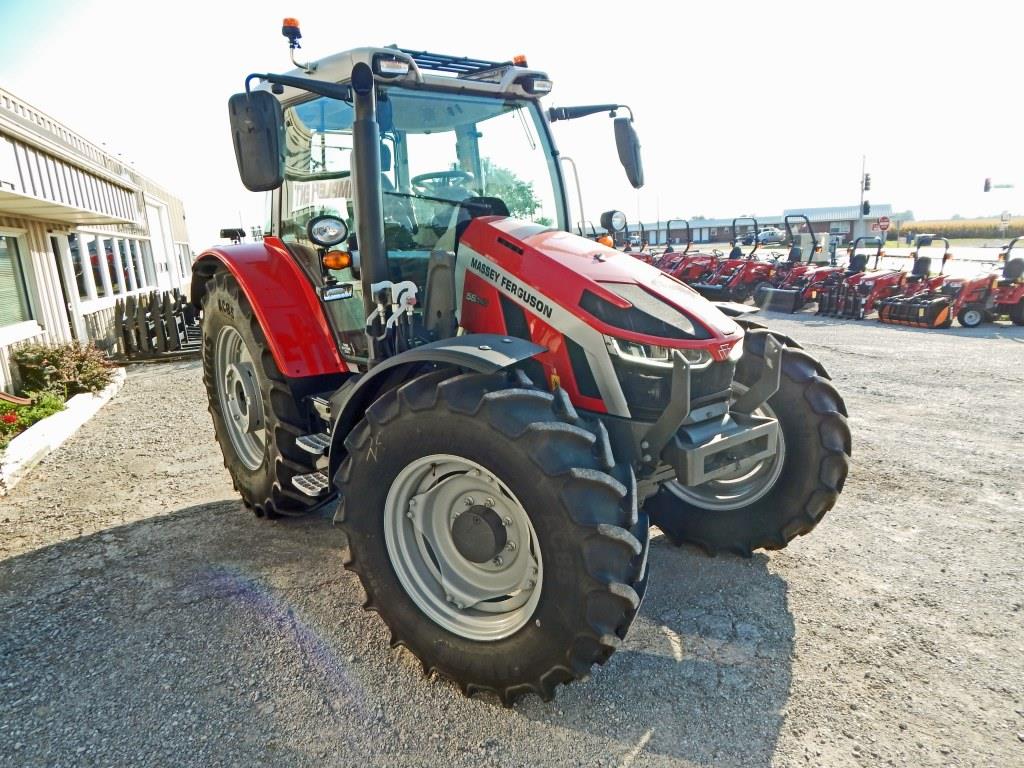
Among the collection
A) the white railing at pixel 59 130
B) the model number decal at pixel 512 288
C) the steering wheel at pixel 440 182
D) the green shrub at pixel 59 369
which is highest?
the white railing at pixel 59 130

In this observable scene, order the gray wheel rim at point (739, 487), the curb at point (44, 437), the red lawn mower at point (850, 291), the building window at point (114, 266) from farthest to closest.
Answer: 1. the building window at point (114, 266)
2. the red lawn mower at point (850, 291)
3. the curb at point (44, 437)
4. the gray wheel rim at point (739, 487)

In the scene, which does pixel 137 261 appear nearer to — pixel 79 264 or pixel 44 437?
pixel 79 264

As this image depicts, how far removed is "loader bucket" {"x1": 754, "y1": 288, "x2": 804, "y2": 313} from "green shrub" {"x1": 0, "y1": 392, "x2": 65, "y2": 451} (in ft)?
45.2

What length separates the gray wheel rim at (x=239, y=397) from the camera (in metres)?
4.30

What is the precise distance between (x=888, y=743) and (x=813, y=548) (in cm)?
154

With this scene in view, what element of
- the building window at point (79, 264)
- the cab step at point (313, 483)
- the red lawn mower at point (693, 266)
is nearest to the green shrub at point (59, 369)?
the building window at point (79, 264)

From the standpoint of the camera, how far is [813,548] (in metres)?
3.78

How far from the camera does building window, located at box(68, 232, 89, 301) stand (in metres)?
11.6

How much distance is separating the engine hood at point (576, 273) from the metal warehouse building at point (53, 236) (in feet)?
17.7

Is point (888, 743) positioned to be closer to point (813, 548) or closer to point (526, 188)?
point (813, 548)

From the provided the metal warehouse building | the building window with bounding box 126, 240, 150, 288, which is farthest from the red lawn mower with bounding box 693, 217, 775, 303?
the building window with bounding box 126, 240, 150, 288

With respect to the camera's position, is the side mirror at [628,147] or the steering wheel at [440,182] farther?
the side mirror at [628,147]

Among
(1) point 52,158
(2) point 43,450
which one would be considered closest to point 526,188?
(2) point 43,450

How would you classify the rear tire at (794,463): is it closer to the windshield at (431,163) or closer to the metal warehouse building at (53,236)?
the windshield at (431,163)
